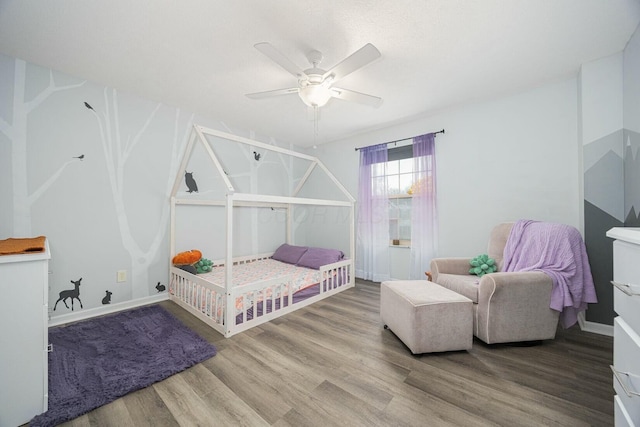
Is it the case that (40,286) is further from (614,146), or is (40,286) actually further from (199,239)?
(614,146)

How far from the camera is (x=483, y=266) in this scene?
2.30 meters

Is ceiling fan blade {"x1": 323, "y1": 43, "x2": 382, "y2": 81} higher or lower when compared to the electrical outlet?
higher

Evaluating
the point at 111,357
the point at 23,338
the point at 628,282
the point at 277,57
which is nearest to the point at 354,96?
the point at 277,57

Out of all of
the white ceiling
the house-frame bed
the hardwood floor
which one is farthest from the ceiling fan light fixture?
the hardwood floor

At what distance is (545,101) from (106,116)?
4.53 meters

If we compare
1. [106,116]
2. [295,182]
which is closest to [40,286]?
[106,116]

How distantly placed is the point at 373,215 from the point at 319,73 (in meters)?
2.25

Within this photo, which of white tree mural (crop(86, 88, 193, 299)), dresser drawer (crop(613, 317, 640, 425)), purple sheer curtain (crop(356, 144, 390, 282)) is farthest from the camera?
purple sheer curtain (crop(356, 144, 390, 282))

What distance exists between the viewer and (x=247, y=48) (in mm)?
1859

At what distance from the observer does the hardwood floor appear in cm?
117

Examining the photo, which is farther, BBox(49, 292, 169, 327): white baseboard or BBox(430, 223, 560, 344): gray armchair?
BBox(49, 292, 169, 327): white baseboard

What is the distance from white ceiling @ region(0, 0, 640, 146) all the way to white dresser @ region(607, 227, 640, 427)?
159 centimetres

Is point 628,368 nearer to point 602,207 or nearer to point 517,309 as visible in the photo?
point 517,309

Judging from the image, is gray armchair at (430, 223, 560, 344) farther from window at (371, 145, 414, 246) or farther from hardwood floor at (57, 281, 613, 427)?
window at (371, 145, 414, 246)
